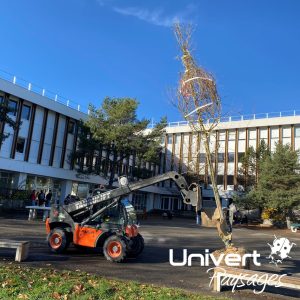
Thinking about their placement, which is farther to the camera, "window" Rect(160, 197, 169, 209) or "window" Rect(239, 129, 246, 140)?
"window" Rect(160, 197, 169, 209)

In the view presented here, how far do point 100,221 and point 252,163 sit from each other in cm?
3949

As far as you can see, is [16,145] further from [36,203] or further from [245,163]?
[245,163]

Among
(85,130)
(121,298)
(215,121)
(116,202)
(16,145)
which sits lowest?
(121,298)

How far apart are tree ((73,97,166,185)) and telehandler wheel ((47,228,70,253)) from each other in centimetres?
2557

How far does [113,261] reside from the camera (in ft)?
38.2

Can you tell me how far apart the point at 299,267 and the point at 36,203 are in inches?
979

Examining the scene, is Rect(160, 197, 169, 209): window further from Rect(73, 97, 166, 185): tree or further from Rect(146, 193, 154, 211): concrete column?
Rect(73, 97, 166, 185): tree

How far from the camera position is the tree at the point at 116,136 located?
3916 cm

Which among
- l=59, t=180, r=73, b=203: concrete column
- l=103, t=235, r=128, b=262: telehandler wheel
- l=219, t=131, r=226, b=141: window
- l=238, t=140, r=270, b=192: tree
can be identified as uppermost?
l=219, t=131, r=226, b=141: window

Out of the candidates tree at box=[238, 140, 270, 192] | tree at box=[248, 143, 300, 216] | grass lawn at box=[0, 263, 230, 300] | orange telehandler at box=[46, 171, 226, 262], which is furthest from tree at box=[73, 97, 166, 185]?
grass lawn at box=[0, 263, 230, 300]

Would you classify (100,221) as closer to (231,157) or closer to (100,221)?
(100,221)

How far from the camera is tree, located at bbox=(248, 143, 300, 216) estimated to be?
38.7 meters

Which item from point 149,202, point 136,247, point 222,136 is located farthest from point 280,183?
point 136,247

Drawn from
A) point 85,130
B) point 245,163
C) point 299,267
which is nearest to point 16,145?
point 85,130
